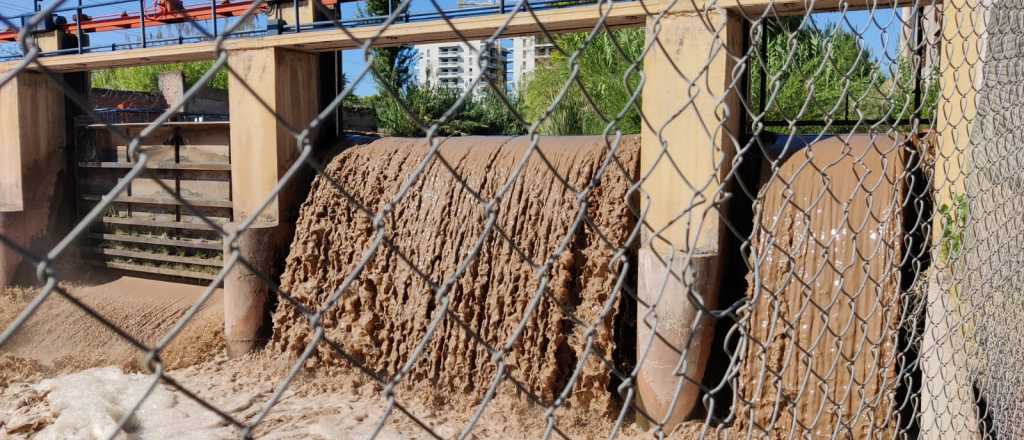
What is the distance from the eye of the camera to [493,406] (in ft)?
19.7

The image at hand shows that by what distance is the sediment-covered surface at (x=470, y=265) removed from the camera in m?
5.91

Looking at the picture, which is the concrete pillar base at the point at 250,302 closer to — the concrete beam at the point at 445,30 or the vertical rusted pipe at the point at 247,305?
the vertical rusted pipe at the point at 247,305

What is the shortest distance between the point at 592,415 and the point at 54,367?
17.1ft

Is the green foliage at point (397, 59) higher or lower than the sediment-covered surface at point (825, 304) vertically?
higher

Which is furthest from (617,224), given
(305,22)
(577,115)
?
(577,115)

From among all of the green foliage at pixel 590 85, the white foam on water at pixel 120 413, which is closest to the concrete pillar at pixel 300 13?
the white foam on water at pixel 120 413

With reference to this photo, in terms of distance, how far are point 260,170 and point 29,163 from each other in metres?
3.68

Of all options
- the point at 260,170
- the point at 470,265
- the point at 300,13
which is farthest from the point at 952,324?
the point at 300,13

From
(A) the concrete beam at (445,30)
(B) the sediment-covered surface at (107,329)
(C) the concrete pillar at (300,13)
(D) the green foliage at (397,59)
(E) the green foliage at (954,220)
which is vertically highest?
(D) the green foliage at (397,59)

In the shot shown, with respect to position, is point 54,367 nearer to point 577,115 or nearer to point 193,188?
point 193,188

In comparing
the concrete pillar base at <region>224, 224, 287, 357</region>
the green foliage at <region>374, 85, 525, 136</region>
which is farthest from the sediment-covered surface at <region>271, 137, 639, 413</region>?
the green foliage at <region>374, 85, 525, 136</region>

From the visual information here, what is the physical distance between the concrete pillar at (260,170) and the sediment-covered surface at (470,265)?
9.8 inches

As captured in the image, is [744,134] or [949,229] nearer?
[949,229]

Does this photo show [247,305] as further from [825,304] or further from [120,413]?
[825,304]
